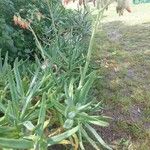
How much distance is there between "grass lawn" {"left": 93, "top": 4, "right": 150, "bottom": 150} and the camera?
5242 mm

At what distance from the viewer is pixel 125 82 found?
6836mm

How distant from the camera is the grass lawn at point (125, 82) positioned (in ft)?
17.2

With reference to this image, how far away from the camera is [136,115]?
5.78 m

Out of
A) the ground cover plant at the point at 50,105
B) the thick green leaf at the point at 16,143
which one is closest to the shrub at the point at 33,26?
the ground cover plant at the point at 50,105

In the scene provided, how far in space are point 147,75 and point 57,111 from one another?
299 centimetres

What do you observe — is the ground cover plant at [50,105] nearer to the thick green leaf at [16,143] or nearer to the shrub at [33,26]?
the thick green leaf at [16,143]

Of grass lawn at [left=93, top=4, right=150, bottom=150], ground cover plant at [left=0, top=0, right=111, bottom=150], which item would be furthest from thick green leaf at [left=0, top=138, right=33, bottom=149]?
grass lawn at [left=93, top=4, right=150, bottom=150]

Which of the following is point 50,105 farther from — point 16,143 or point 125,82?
point 125,82

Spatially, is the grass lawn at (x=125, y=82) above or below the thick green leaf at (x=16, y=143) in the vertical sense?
below

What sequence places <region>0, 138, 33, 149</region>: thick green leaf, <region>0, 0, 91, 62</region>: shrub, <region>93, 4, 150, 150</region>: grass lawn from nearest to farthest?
<region>0, 138, 33, 149</region>: thick green leaf < <region>93, 4, 150, 150</region>: grass lawn < <region>0, 0, 91, 62</region>: shrub

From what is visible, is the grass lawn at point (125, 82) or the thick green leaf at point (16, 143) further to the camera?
the grass lawn at point (125, 82)

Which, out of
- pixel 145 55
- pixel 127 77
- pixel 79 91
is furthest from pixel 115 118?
pixel 145 55

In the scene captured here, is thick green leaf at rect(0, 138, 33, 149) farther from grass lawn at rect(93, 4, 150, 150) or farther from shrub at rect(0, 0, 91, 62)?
shrub at rect(0, 0, 91, 62)

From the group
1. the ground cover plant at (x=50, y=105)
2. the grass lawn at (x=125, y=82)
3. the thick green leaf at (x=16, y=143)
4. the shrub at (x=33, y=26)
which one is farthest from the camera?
the shrub at (x=33, y=26)
